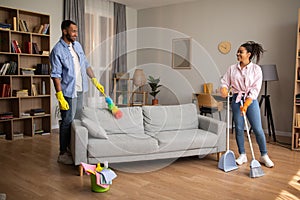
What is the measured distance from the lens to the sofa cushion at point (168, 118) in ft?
12.2

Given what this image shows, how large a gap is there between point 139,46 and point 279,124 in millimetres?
3414

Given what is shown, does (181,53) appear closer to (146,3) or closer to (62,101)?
(146,3)

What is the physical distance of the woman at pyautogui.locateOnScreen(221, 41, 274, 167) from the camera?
11.0 ft

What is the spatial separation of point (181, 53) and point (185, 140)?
3.36 m

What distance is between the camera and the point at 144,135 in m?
3.52

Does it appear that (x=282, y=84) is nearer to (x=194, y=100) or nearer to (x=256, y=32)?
(x=256, y=32)

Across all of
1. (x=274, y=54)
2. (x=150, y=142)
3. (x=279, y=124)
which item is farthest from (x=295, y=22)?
(x=150, y=142)

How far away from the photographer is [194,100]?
19.9ft

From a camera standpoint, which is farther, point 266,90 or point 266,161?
point 266,90

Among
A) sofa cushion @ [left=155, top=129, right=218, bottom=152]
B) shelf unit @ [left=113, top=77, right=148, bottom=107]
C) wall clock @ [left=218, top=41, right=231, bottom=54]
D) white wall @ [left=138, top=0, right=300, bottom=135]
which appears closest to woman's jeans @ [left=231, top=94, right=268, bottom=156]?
sofa cushion @ [left=155, top=129, right=218, bottom=152]

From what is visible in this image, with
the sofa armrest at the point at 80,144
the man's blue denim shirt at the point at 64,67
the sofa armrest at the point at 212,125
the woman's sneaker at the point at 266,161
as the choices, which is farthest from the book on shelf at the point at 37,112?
the woman's sneaker at the point at 266,161

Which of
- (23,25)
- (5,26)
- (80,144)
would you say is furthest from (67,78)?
(23,25)

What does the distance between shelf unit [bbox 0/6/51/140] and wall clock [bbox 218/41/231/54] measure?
3.05 meters

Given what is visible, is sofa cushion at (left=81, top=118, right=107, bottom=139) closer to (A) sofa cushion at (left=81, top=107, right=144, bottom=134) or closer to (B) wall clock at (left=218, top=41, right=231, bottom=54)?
(A) sofa cushion at (left=81, top=107, right=144, bottom=134)
